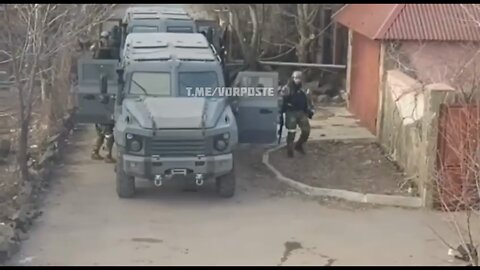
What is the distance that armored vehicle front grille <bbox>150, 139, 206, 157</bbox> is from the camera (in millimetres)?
14055

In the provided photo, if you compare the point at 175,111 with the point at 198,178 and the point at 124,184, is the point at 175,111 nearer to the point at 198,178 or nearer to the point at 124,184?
the point at 198,178

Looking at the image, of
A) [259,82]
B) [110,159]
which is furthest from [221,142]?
[110,159]

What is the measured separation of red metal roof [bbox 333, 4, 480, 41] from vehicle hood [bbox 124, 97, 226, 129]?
5.22 metres

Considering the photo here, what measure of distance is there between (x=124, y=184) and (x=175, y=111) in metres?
1.41

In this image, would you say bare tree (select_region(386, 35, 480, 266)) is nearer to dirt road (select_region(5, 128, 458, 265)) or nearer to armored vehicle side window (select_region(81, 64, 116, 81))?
dirt road (select_region(5, 128, 458, 265))

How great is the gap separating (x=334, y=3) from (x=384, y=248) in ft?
51.8

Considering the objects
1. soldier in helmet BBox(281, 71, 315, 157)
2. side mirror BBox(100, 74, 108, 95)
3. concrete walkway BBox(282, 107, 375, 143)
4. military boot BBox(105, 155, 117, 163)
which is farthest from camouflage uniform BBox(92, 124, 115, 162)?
concrete walkway BBox(282, 107, 375, 143)

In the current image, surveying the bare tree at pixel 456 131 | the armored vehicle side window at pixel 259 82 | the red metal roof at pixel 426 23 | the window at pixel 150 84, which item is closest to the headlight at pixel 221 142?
the window at pixel 150 84

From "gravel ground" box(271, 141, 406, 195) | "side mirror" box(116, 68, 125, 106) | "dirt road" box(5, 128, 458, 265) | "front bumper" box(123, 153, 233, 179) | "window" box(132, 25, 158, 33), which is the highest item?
"window" box(132, 25, 158, 33)

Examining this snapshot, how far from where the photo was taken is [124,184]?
14492mm

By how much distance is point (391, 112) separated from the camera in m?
17.9

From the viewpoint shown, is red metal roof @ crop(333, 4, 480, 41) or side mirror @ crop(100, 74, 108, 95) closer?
side mirror @ crop(100, 74, 108, 95)

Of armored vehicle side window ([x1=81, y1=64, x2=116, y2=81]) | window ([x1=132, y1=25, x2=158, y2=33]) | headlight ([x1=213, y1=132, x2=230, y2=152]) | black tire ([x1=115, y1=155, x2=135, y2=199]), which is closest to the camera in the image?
headlight ([x1=213, y1=132, x2=230, y2=152])

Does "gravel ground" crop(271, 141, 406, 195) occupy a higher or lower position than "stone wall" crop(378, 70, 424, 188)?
lower
